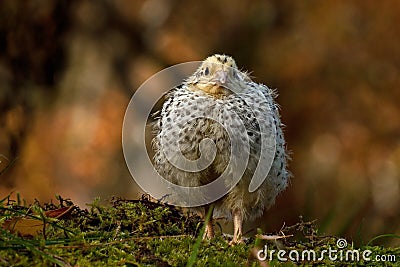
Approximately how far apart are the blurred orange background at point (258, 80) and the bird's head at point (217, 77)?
3.67 meters

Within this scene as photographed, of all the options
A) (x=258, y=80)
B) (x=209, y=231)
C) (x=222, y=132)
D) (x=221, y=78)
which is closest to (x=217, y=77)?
(x=221, y=78)

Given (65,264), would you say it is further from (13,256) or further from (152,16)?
(152,16)

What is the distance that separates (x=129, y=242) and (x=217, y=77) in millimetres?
866

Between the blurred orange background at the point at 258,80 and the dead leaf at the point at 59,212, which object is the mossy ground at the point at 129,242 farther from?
the blurred orange background at the point at 258,80

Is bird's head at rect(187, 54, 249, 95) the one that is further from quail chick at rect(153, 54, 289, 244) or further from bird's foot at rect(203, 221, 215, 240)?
bird's foot at rect(203, 221, 215, 240)

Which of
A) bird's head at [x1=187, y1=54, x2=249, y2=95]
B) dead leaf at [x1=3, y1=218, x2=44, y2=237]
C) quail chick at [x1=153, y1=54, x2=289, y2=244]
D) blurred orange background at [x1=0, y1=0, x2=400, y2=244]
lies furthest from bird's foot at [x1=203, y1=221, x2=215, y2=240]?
blurred orange background at [x1=0, y1=0, x2=400, y2=244]

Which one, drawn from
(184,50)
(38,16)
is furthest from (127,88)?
(38,16)

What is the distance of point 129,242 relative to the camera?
6.70 feet

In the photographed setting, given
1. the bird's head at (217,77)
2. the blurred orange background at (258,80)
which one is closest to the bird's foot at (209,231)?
the bird's head at (217,77)

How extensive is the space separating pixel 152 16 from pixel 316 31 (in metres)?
1.82

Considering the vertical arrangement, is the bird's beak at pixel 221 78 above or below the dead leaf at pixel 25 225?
above

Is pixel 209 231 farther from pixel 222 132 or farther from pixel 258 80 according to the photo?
pixel 258 80

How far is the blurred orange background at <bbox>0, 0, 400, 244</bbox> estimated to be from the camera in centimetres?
673

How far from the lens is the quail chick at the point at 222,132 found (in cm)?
251
